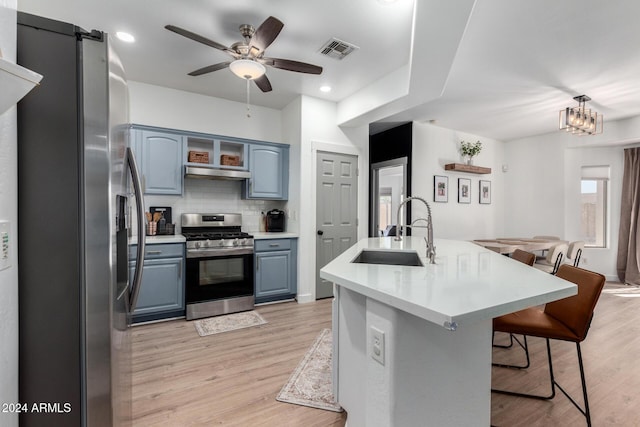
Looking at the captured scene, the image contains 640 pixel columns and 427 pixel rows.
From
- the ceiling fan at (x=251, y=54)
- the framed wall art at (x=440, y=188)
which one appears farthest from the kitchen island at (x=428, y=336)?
the framed wall art at (x=440, y=188)

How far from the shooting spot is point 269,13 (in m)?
2.28

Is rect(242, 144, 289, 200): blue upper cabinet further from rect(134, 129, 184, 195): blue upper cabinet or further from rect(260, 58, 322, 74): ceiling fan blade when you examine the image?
rect(260, 58, 322, 74): ceiling fan blade

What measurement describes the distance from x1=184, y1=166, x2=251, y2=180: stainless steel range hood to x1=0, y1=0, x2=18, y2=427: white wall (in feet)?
8.51

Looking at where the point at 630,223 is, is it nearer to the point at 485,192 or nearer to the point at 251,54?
the point at 485,192

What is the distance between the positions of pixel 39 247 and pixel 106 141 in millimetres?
384

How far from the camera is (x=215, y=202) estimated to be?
13.0ft

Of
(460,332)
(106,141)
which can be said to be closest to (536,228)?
(460,332)

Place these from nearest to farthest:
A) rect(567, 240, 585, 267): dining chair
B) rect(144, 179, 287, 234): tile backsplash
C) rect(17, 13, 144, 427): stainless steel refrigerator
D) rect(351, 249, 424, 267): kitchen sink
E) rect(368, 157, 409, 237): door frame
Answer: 1. rect(17, 13, 144, 427): stainless steel refrigerator
2. rect(351, 249, 424, 267): kitchen sink
3. rect(144, 179, 287, 234): tile backsplash
4. rect(567, 240, 585, 267): dining chair
5. rect(368, 157, 409, 237): door frame

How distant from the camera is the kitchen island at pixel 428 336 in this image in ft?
3.38

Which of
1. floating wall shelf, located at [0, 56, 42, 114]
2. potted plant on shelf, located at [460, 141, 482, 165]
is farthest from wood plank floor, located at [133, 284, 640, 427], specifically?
potted plant on shelf, located at [460, 141, 482, 165]

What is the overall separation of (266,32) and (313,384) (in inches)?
97.8

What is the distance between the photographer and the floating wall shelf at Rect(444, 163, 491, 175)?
510 cm

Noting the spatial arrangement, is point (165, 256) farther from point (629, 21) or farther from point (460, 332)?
point (629, 21)

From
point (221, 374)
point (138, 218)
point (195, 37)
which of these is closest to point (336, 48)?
point (195, 37)
